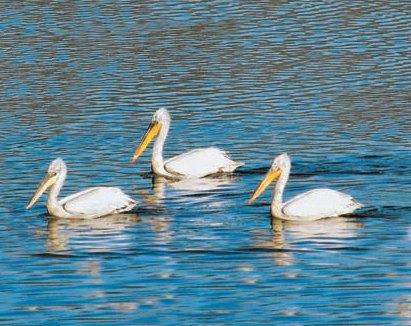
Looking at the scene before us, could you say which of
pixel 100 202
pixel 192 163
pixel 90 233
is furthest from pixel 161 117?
pixel 90 233

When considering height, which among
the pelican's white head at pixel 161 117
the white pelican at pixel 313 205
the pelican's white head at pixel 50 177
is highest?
the pelican's white head at pixel 161 117

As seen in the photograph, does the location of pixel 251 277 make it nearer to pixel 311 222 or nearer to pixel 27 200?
pixel 311 222

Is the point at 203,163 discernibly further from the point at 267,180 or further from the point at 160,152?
the point at 267,180

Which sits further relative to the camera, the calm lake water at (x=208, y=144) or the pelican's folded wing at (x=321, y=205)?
the pelican's folded wing at (x=321, y=205)

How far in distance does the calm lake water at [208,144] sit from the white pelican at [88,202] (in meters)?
0.12

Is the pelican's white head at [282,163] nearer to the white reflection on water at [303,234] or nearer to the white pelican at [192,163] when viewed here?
the white reflection on water at [303,234]

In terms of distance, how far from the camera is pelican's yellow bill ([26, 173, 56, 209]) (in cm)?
1669

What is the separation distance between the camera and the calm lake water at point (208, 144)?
13266 mm

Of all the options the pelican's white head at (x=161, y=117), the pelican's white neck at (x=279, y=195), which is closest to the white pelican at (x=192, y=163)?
the pelican's white head at (x=161, y=117)

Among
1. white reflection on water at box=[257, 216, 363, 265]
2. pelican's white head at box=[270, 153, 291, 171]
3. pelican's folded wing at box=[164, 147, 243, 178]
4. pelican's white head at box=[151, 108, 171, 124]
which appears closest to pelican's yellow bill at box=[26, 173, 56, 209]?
pelican's folded wing at box=[164, 147, 243, 178]

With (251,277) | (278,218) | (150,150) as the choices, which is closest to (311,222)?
(278,218)

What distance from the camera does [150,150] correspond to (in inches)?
801

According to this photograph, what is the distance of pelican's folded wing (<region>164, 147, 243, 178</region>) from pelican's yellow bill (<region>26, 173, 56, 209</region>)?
1.89m

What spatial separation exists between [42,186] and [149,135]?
2.73 metres
